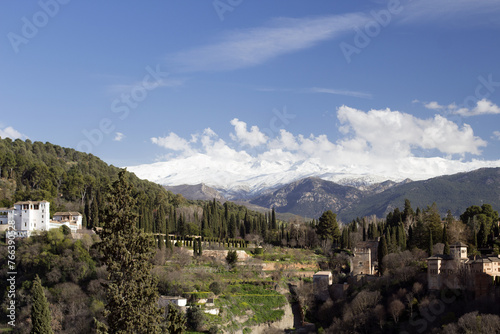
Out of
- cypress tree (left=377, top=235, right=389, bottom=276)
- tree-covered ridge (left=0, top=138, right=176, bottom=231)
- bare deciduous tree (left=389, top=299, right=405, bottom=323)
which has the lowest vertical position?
bare deciduous tree (left=389, top=299, right=405, bottom=323)

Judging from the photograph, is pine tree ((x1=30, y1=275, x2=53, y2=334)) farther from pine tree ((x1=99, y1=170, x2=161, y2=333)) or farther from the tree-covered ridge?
the tree-covered ridge

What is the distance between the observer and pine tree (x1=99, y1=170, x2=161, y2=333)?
16219 mm

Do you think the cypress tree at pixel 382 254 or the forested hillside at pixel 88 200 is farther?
the forested hillside at pixel 88 200

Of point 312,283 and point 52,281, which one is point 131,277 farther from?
point 312,283

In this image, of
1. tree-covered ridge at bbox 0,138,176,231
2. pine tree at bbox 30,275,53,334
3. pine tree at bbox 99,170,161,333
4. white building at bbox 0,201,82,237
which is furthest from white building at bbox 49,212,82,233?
pine tree at bbox 99,170,161,333

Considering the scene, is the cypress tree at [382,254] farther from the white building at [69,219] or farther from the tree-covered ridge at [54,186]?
the white building at [69,219]

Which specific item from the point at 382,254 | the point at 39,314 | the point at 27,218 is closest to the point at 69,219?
the point at 27,218

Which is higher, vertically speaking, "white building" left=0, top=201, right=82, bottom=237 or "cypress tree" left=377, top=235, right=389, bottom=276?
"white building" left=0, top=201, right=82, bottom=237

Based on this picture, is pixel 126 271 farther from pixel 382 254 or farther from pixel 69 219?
pixel 69 219

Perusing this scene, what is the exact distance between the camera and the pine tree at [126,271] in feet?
53.2

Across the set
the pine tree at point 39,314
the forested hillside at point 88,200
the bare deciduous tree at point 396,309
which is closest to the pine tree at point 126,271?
the pine tree at point 39,314

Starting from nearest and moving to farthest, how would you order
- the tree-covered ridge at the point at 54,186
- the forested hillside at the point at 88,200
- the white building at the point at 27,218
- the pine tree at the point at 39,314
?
1. the pine tree at the point at 39,314
2. the white building at the point at 27,218
3. the tree-covered ridge at the point at 54,186
4. the forested hillside at the point at 88,200

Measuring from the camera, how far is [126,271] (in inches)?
647

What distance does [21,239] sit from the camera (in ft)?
169
